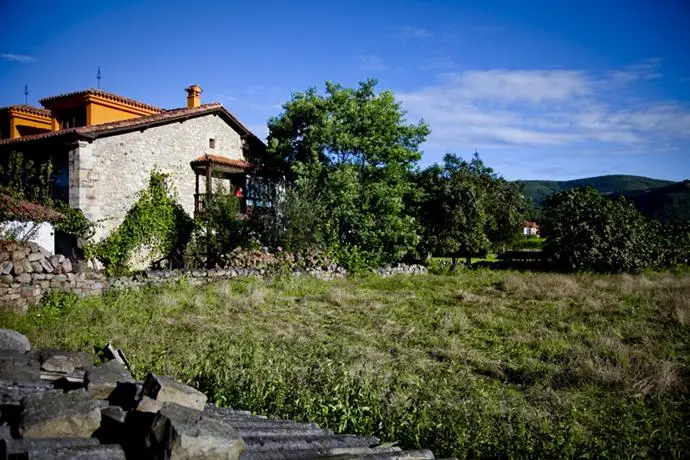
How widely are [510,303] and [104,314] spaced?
442 inches

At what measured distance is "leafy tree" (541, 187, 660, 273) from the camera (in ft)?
67.9

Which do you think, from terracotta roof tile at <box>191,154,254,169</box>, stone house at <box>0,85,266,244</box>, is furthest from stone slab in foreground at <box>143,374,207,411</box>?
terracotta roof tile at <box>191,154,254,169</box>

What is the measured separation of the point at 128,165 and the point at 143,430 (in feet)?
57.8

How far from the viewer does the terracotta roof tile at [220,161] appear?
20.0 metres

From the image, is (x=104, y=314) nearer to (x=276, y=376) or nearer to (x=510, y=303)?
(x=276, y=376)

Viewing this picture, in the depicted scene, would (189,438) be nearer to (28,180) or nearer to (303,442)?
(303,442)

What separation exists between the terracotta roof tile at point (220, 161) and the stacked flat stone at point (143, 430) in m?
17.4

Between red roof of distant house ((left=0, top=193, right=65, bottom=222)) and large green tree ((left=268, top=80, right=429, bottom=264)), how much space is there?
953 cm

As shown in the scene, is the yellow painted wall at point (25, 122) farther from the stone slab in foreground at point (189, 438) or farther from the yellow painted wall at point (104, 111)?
the stone slab in foreground at point (189, 438)

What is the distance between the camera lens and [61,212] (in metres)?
A: 15.9

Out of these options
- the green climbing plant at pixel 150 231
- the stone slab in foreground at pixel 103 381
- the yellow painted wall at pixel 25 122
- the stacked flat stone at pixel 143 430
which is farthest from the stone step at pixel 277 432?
the yellow painted wall at pixel 25 122

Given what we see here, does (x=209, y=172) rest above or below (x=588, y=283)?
above

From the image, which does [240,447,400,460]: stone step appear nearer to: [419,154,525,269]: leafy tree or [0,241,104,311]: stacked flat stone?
[0,241,104,311]: stacked flat stone

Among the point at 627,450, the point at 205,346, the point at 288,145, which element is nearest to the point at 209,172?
the point at 288,145
